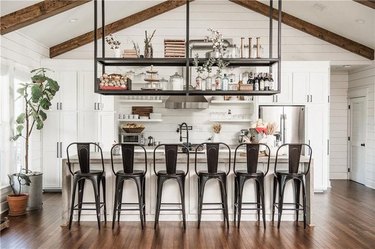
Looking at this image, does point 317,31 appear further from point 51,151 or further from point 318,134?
point 51,151

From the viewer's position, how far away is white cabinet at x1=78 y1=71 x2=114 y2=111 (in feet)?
23.0

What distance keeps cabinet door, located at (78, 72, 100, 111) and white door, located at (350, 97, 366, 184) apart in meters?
6.04

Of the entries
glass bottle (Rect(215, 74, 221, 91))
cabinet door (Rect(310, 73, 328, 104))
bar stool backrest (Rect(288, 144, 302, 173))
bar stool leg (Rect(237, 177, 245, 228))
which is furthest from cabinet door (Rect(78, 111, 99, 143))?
cabinet door (Rect(310, 73, 328, 104))

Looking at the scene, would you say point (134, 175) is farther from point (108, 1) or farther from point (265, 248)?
point (108, 1)

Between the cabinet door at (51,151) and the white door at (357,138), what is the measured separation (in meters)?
6.79

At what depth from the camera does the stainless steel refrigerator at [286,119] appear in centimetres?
729

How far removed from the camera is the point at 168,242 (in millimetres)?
4070

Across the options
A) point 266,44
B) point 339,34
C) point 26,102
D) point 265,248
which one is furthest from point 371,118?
point 26,102

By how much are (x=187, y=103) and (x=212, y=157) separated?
9.10 ft

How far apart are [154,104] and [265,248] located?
4.57 meters

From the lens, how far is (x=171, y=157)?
4.56m

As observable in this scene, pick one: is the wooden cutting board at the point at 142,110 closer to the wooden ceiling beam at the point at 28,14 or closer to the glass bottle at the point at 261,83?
the wooden ceiling beam at the point at 28,14

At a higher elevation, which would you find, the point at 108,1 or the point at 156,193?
the point at 108,1

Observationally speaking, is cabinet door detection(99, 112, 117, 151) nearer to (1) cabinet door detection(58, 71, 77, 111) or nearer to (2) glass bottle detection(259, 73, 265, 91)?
(1) cabinet door detection(58, 71, 77, 111)
